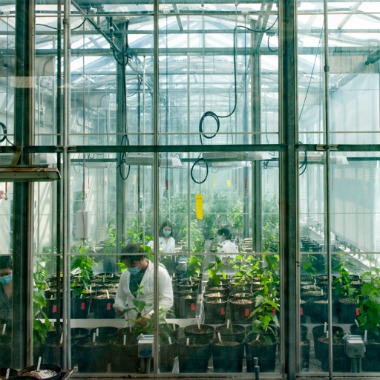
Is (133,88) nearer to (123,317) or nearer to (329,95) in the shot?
(329,95)

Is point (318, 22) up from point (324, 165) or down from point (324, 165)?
up

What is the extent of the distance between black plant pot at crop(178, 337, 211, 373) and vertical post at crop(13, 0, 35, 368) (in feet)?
4.08

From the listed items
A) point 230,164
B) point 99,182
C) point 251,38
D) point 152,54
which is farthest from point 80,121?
point 251,38

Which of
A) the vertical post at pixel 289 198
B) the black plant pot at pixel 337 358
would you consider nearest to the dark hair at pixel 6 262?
the vertical post at pixel 289 198

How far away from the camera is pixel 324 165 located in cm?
411

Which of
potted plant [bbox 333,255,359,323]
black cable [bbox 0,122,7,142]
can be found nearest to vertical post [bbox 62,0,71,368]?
black cable [bbox 0,122,7,142]

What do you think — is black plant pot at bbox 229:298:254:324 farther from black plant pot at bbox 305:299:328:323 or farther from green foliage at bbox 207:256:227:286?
black plant pot at bbox 305:299:328:323

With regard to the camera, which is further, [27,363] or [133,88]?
[133,88]

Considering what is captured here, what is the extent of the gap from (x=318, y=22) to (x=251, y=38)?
57cm

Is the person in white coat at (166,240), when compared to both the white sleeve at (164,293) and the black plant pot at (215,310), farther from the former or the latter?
the black plant pot at (215,310)

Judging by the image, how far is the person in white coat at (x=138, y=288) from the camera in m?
4.09

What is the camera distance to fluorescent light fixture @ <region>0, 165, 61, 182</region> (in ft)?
10.6

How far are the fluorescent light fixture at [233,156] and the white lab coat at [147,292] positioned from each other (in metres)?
1.00

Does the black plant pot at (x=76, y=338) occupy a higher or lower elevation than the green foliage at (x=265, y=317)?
lower
